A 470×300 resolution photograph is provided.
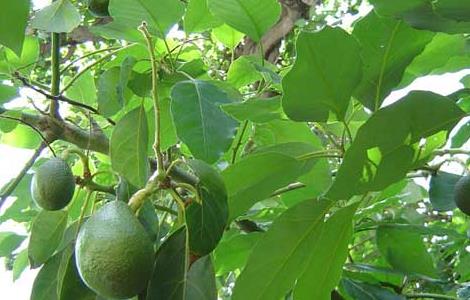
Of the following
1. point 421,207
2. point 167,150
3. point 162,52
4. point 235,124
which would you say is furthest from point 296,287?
point 421,207

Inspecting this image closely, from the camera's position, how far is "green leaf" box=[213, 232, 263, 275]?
1172 millimetres

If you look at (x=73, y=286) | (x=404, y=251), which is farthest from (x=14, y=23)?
(x=404, y=251)

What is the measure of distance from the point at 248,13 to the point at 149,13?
137 mm

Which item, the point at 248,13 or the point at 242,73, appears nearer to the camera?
the point at 248,13

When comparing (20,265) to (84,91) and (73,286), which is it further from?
(73,286)

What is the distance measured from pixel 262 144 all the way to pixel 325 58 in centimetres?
46

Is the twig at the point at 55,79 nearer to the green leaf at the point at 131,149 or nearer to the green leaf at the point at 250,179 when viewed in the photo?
the green leaf at the point at 131,149

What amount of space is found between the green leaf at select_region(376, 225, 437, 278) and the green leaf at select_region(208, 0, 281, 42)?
1.46 feet

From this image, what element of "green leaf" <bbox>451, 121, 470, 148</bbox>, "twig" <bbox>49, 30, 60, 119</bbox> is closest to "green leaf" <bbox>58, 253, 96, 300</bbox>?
"twig" <bbox>49, 30, 60, 119</bbox>

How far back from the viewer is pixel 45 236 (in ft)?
3.59

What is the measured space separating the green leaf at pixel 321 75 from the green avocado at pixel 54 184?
0.32 metres

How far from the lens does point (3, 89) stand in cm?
110

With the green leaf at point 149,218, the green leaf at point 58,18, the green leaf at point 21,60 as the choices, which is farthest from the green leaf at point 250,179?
the green leaf at point 21,60

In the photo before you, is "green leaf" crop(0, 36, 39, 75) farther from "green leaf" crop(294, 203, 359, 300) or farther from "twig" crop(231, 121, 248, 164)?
"green leaf" crop(294, 203, 359, 300)
